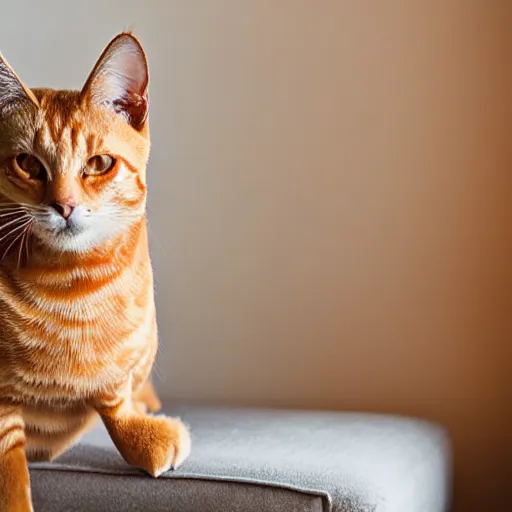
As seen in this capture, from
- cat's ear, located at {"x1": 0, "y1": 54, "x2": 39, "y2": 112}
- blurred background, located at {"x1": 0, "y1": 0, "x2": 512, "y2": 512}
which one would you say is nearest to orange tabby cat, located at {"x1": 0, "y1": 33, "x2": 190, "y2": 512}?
cat's ear, located at {"x1": 0, "y1": 54, "x2": 39, "y2": 112}

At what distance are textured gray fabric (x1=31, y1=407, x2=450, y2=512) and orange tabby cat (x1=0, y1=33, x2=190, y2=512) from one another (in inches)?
1.7

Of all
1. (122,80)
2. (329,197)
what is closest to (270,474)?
(122,80)

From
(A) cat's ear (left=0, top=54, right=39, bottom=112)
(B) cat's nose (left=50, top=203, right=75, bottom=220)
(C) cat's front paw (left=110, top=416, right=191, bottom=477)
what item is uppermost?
(A) cat's ear (left=0, top=54, right=39, bottom=112)

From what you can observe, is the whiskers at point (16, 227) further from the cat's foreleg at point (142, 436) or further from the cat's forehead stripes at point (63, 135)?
the cat's foreleg at point (142, 436)

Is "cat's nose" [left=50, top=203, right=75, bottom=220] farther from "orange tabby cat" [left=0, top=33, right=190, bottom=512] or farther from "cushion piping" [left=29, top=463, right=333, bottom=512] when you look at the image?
"cushion piping" [left=29, top=463, right=333, bottom=512]

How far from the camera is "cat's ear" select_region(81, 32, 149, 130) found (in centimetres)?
101

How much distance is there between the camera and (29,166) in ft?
3.23

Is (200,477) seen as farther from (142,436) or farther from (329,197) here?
(329,197)

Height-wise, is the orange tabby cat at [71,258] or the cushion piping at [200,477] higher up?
the orange tabby cat at [71,258]

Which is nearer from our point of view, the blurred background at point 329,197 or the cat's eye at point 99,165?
the cat's eye at point 99,165

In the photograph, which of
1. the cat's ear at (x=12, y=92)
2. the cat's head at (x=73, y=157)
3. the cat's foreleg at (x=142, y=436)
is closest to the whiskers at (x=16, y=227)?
the cat's head at (x=73, y=157)

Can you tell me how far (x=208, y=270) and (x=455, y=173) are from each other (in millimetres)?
550

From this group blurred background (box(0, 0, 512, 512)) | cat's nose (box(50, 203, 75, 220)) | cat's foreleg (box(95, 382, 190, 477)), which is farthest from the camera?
blurred background (box(0, 0, 512, 512))

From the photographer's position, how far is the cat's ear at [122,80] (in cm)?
101
